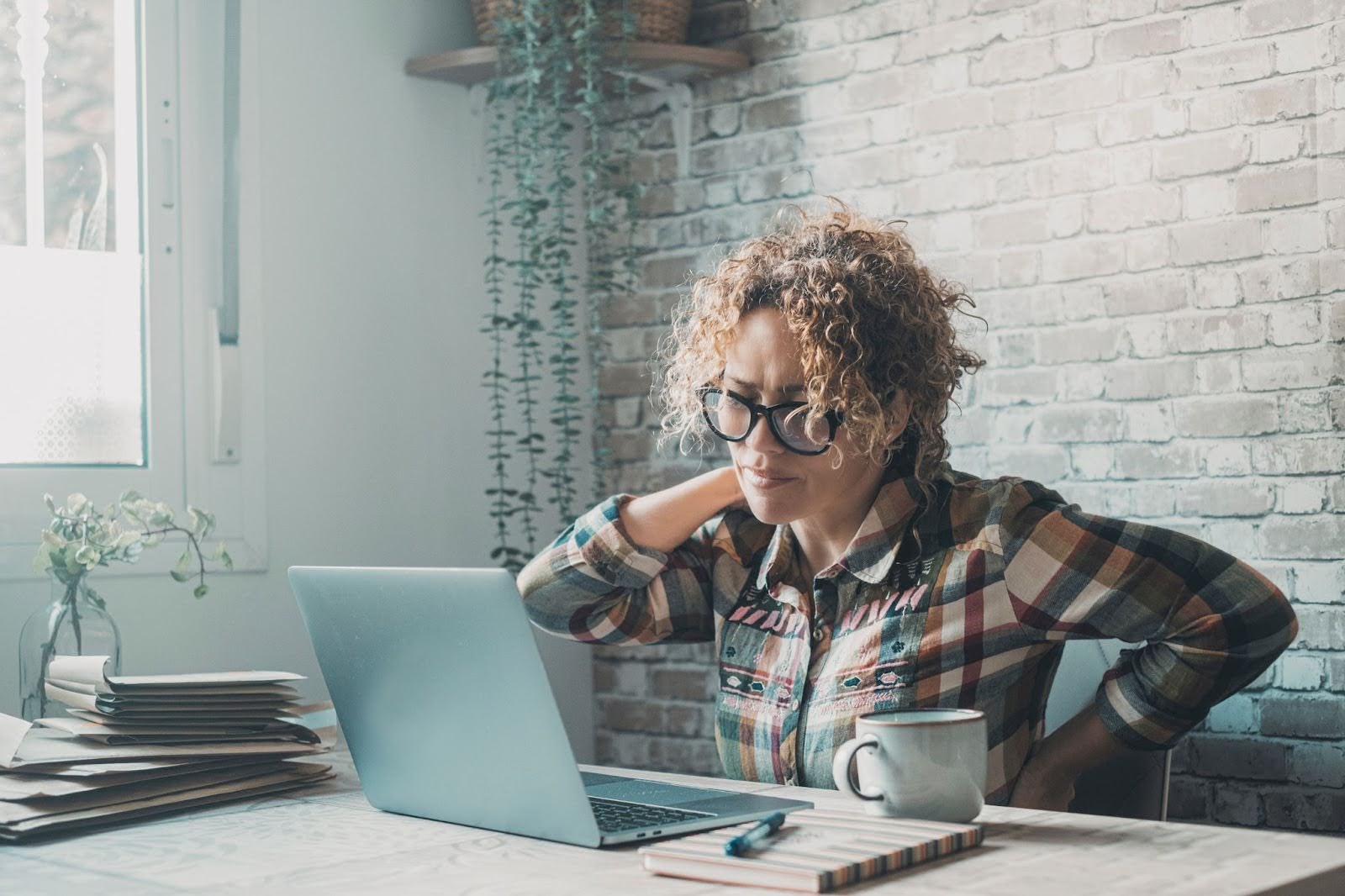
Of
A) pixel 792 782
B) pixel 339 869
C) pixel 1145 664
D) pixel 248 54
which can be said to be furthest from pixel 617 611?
pixel 248 54

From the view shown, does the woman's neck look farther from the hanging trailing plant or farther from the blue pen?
the hanging trailing plant

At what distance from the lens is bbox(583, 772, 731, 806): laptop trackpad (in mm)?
1487

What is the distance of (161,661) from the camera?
2736 millimetres

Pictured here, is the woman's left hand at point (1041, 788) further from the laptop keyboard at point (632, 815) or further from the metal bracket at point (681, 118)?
the metal bracket at point (681, 118)

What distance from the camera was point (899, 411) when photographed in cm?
191

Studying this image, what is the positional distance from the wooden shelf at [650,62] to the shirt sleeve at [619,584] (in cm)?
123

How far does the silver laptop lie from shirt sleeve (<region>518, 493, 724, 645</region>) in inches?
20.7

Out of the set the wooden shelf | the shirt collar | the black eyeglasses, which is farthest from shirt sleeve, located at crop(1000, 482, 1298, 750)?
the wooden shelf

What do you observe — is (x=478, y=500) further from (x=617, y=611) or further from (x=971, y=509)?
(x=971, y=509)

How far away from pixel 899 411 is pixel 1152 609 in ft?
1.27

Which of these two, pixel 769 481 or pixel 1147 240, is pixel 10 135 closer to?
pixel 769 481

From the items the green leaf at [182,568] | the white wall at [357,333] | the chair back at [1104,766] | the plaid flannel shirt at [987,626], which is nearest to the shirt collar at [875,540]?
the plaid flannel shirt at [987,626]

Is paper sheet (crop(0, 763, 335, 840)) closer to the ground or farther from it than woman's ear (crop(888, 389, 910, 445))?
closer to the ground

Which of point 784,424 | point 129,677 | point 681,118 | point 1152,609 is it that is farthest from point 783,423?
point 681,118
